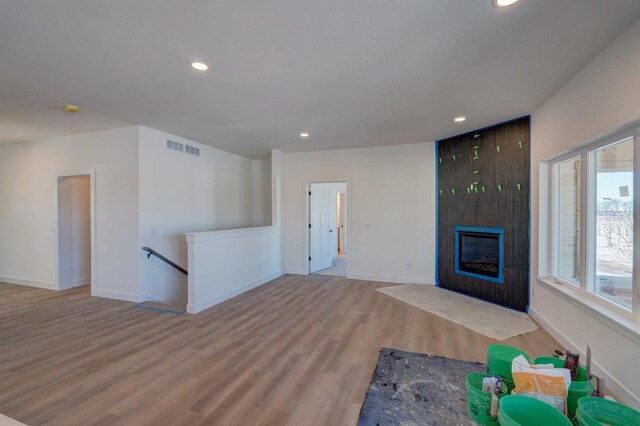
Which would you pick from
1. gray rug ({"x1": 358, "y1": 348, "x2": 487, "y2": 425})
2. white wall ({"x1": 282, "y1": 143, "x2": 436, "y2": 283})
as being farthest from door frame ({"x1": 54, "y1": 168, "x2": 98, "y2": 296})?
gray rug ({"x1": 358, "y1": 348, "x2": 487, "y2": 425})

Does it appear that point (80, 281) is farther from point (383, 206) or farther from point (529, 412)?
point (529, 412)

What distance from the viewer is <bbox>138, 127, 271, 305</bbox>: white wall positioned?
4391mm

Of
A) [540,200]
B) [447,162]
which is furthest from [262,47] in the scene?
Answer: [447,162]

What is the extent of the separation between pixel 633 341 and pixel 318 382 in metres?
2.34

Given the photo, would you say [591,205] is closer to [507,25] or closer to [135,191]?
[507,25]

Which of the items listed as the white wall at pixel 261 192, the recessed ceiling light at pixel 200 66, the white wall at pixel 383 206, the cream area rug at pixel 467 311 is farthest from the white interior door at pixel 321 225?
the recessed ceiling light at pixel 200 66

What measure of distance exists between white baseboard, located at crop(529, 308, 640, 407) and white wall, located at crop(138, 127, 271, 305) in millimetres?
5400

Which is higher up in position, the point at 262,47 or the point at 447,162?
the point at 262,47

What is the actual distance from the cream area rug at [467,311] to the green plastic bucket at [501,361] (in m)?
1.73

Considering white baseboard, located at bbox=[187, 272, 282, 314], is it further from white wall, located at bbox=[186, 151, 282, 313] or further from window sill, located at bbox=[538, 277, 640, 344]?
window sill, located at bbox=[538, 277, 640, 344]

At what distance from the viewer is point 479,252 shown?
15.4 feet

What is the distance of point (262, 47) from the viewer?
223 centimetres

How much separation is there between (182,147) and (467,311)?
5.35 metres

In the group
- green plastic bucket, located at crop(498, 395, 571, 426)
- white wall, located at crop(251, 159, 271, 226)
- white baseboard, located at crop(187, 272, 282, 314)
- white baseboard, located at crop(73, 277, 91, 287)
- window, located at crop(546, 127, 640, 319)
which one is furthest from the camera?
white wall, located at crop(251, 159, 271, 226)
